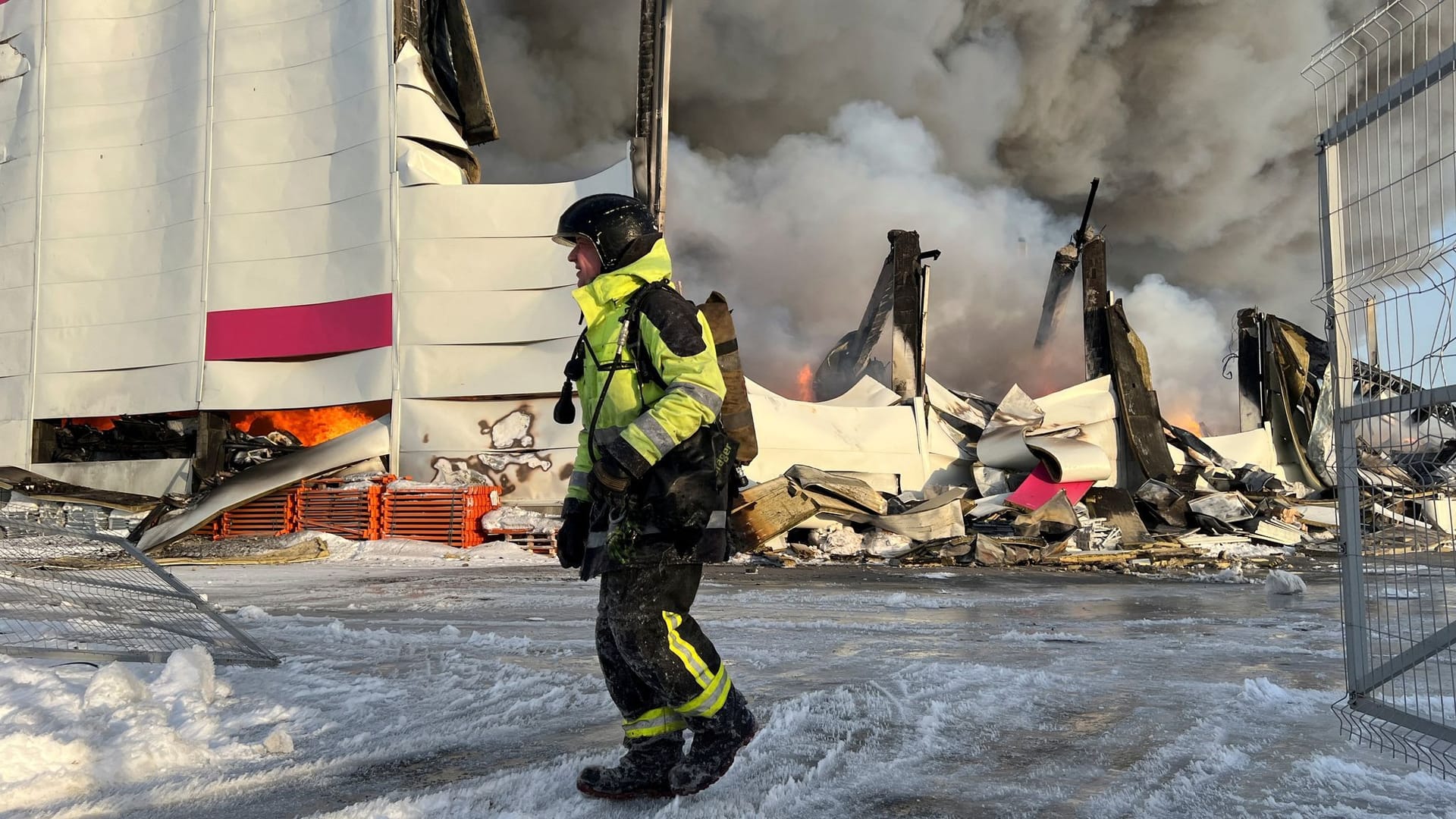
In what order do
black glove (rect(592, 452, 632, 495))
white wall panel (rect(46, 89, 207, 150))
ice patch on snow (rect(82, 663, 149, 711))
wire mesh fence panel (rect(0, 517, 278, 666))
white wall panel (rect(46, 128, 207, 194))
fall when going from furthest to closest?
white wall panel (rect(46, 89, 207, 150)) < white wall panel (rect(46, 128, 207, 194)) < wire mesh fence panel (rect(0, 517, 278, 666)) < ice patch on snow (rect(82, 663, 149, 711)) < black glove (rect(592, 452, 632, 495))

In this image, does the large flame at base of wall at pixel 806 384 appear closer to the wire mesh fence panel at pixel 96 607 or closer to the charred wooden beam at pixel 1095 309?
the charred wooden beam at pixel 1095 309

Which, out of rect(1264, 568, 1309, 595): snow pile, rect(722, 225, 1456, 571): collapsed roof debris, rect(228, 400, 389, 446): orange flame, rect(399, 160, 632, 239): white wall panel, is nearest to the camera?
rect(1264, 568, 1309, 595): snow pile

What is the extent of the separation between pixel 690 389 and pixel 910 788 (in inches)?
48.4

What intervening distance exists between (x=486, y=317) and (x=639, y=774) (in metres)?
13.3

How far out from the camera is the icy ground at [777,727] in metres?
2.43

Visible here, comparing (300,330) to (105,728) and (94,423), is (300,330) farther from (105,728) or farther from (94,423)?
(105,728)

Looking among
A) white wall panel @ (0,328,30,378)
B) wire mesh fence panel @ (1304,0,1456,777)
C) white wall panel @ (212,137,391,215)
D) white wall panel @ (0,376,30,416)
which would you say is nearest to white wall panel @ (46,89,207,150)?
white wall panel @ (212,137,391,215)

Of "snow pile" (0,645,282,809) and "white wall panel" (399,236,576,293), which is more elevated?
"white wall panel" (399,236,576,293)

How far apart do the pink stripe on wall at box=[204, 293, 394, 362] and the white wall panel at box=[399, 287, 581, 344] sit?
428 mm

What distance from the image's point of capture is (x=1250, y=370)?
64.5ft

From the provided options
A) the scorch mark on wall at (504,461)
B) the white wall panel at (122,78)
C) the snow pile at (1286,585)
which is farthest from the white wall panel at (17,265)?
the snow pile at (1286,585)

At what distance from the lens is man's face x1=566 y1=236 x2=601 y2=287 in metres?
2.70

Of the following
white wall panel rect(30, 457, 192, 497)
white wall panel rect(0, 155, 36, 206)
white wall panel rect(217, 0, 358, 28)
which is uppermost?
white wall panel rect(217, 0, 358, 28)

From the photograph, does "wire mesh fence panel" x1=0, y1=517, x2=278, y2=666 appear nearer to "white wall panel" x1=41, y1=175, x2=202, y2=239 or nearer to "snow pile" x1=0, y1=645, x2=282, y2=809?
"snow pile" x1=0, y1=645, x2=282, y2=809
